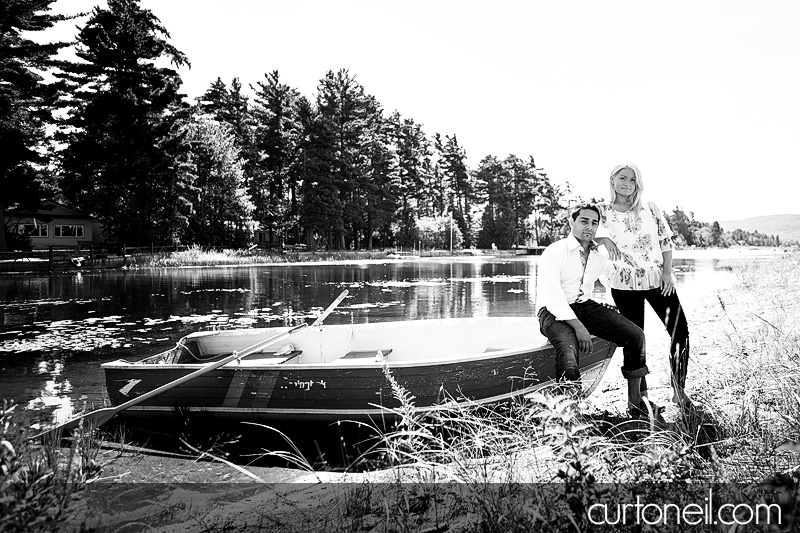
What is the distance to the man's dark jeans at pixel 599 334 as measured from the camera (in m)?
4.58

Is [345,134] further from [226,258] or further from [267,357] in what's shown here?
[267,357]

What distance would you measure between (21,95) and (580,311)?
44.6m

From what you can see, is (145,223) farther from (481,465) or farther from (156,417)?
(481,465)

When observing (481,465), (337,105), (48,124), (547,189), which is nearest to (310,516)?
(481,465)

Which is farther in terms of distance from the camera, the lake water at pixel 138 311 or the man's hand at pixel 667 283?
the lake water at pixel 138 311

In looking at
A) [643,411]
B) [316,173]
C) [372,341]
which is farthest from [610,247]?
[316,173]

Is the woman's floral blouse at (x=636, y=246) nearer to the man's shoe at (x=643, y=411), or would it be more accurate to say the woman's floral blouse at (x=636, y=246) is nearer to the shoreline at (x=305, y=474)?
the shoreline at (x=305, y=474)

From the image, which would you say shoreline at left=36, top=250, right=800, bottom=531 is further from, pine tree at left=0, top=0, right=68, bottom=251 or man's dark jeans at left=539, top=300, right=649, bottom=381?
pine tree at left=0, top=0, right=68, bottom=251

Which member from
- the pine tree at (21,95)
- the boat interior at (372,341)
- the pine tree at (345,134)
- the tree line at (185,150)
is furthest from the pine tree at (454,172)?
the boat interior at (372,341)

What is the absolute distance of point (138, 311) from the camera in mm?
17266

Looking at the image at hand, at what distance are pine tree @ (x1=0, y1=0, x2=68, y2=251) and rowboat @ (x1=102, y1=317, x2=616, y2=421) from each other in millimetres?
36567

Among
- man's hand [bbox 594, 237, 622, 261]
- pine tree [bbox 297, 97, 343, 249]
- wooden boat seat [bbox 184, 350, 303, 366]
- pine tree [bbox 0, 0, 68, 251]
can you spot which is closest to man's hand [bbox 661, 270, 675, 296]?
man's hand [bbox 594, 237, 622, 261]

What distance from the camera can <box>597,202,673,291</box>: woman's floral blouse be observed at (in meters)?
4.89

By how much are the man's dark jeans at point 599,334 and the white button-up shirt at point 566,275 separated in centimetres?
12
